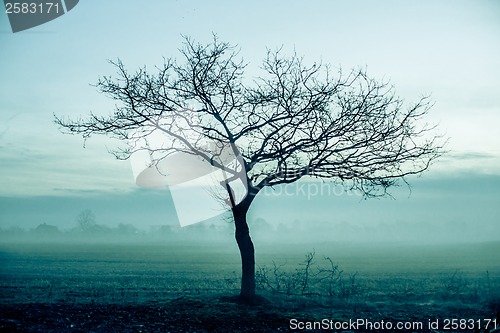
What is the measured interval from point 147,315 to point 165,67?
32.0 ft

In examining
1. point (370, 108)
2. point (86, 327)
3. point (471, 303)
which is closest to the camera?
point (86, 327)

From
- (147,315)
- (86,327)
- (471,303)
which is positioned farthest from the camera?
(471,303)

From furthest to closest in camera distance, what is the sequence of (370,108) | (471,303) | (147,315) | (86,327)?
(471,303) → (370,108) → (147,315) → (86,327)

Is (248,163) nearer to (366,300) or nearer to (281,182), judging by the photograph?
(281,182)

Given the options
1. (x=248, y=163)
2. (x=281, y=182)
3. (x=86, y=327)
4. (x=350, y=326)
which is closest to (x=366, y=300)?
(x=350, y=326)

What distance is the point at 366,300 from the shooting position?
21469 millimetres

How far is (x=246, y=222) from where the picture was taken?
749 inches

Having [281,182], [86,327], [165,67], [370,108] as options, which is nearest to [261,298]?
[281,182]

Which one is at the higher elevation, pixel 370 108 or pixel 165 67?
pixel 165 67

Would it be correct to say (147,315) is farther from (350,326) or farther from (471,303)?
(471,303)

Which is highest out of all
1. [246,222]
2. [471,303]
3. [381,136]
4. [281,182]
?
[381,136]

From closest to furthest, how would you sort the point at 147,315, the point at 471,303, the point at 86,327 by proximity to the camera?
the point at 86,327 < the point at 147,315 < the point at 471,303

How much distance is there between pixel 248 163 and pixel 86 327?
8637mm

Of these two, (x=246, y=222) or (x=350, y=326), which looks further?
(x=246, y=222)
